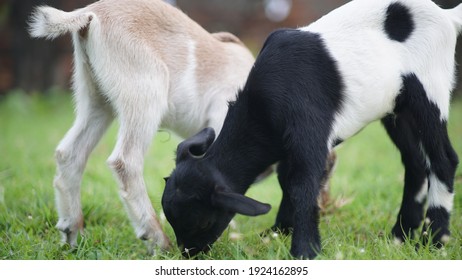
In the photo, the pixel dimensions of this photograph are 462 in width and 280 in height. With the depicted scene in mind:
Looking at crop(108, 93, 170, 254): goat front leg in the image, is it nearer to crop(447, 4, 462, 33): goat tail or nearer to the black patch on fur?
the black patch on fur

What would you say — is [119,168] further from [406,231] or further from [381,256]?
[406,231]

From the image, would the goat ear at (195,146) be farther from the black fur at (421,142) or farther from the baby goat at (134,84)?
the black fur at (421,142)

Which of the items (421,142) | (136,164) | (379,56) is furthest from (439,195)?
(136,164)

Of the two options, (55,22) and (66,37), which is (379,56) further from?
(66,37)

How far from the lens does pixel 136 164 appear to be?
13.0ft

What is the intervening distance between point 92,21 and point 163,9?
70 centimetres

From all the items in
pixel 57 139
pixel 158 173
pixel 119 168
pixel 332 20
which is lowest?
pixel 57 139

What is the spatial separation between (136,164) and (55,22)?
3.59ft

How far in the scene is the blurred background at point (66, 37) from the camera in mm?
13078

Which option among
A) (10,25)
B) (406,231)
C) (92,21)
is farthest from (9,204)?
(10,25)

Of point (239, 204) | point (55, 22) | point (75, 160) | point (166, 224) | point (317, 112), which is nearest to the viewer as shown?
point (239, 204)

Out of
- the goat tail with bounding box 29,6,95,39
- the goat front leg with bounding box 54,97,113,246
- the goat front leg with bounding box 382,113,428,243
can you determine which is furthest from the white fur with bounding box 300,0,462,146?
the goat front leg with bounding box 54,97,113,246

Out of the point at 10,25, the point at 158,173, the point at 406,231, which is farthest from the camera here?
the point at 10,25
